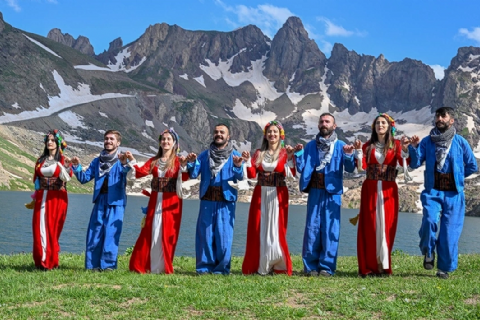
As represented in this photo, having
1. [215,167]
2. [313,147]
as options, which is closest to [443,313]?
[313,147]

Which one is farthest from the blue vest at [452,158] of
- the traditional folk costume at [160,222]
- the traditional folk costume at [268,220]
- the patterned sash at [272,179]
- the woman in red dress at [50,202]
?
the woman in red dress at [50,202]

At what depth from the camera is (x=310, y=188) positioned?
9.82 metres

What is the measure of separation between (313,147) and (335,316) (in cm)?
435

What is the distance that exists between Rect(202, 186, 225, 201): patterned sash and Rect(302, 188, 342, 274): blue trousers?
1758mm

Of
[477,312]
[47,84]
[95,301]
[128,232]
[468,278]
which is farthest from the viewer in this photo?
[47,84]

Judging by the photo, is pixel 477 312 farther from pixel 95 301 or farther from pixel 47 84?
pixel 47 84

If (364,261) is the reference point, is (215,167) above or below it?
above

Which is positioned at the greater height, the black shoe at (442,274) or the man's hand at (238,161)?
the man's hand at (238,161)

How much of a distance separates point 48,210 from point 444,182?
7.86 metres

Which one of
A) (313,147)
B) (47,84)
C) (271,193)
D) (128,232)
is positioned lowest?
(128,232)

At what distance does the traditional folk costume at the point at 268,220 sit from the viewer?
31.0 feet

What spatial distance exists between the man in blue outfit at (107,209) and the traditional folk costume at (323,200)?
11.8 feet

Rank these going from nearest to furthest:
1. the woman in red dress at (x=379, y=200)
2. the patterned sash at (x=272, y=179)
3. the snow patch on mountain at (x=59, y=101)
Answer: the woman in red dress at (x=379, y=200) → the patterned sash at (x=272, y=179) → the snow patch on mountain at (x=59, y=101)

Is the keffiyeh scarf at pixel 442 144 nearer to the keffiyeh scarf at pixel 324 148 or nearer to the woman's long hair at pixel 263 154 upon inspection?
the keffiyeh scarf at pixel 324 148
